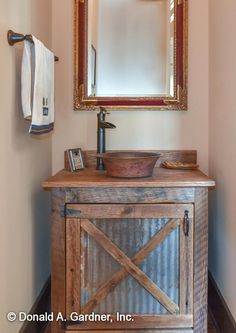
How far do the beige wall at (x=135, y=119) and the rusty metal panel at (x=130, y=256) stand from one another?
662 millimetres

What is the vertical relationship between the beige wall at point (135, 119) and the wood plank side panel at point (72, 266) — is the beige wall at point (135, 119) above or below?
above

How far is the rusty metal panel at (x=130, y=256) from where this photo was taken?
1632 millimetres

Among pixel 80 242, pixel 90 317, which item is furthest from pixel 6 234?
pixel 90 317

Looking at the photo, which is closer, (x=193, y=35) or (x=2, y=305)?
(x=2, y=305)

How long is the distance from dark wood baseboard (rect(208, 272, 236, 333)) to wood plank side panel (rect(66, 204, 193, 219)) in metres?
0.52

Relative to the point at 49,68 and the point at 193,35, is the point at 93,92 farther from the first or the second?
the point at 193,35

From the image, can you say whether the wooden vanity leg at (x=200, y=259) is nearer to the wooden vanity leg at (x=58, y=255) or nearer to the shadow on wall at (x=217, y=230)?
the shadow on wall at (x=217, y=230)

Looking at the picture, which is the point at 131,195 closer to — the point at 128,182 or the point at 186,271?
the point at 128,182

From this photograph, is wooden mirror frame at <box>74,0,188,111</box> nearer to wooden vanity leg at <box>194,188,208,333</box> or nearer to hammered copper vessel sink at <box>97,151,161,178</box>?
hammered copper vessel sink at <box>97,151,161,178</box>

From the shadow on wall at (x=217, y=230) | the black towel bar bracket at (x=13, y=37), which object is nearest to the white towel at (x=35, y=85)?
the black towel bar bracket at (x=13, y=37)

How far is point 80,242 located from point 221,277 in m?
0.77

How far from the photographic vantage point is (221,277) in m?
1.86

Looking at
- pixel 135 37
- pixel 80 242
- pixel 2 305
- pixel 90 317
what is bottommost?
pixel 90 317

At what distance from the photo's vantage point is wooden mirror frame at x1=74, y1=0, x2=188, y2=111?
2.10 meters
